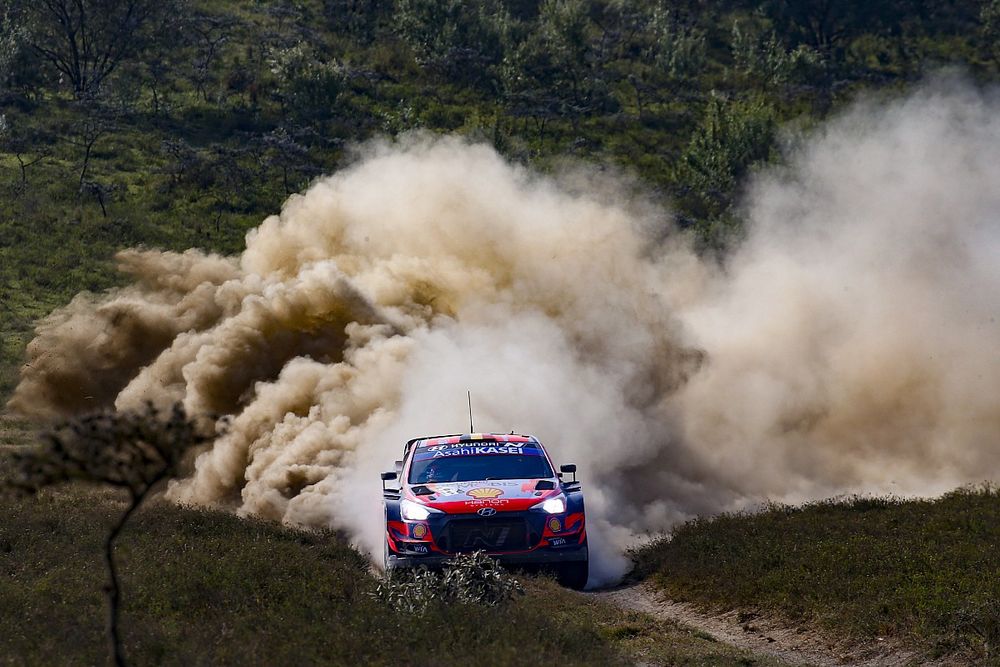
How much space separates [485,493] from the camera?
15.9 m

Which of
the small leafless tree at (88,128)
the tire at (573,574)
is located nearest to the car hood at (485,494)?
the tire at (573,574)

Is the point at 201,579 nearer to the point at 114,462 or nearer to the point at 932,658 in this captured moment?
the point at 114,462

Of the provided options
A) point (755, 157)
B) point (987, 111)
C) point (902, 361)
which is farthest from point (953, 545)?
point (755, 157)

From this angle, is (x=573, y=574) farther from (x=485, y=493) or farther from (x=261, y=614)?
(x=261, y=614)

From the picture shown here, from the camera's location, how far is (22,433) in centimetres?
2778

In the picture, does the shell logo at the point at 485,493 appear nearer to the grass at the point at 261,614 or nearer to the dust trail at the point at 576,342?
the grass at the point at 261,614

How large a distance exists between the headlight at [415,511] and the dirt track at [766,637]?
95.5 inches

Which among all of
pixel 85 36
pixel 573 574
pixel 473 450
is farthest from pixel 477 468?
pixel 85 36

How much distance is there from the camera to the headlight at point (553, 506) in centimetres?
1568

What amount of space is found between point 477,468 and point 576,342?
30.4ft

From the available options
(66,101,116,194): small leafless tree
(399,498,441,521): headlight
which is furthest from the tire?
(66,101,116,194): small leafless tree

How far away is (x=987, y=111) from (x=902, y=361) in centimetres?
1198

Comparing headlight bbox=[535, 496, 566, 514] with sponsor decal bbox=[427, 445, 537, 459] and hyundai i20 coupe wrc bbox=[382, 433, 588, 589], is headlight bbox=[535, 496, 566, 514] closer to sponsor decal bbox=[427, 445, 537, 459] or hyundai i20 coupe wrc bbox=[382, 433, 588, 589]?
hyundai i20 coupe wrc bbox=[382, 433, 588, 589]

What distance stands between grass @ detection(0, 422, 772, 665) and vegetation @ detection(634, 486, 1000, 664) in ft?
4.94
